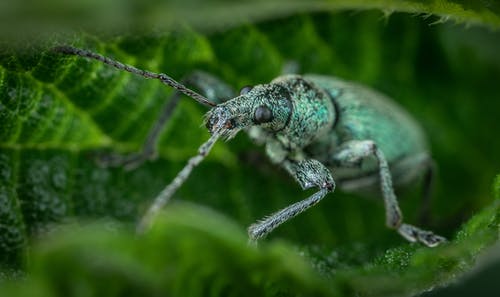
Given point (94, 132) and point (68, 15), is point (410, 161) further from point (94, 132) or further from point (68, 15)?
point (68, 15)

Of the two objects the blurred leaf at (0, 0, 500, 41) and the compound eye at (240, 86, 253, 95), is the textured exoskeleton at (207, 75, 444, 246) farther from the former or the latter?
the blurred leaf at (0, 0, 500, 41)

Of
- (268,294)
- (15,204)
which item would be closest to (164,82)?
(15,204)

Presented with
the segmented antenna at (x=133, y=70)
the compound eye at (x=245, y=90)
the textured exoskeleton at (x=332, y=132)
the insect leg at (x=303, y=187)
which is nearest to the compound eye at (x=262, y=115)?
the textured exoskeleton at (x=332, y=132)

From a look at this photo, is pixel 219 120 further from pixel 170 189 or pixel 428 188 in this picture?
pixel 428 188

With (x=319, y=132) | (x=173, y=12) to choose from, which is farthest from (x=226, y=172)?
(x=173, y=12)

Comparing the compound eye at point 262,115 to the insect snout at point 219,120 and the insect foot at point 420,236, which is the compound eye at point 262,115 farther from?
the insect foot at point 420,236

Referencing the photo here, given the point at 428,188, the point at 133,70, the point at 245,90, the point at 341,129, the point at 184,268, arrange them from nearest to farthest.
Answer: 1. the point at 184,268
2. the point at 133,70
3. the point at 245,90
4. the point at 428,188
5. the point at 341,129
